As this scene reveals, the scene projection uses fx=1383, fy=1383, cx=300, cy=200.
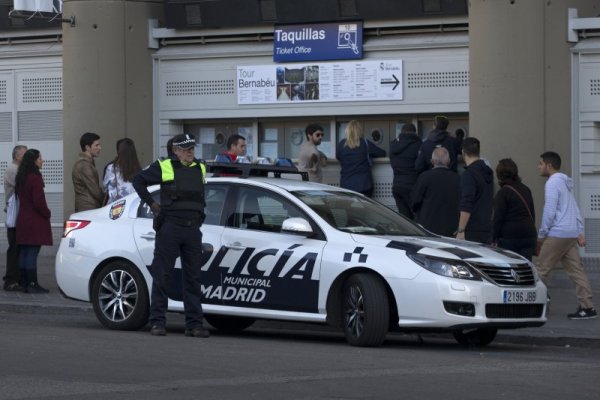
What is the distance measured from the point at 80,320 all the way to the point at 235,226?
9.52 feet

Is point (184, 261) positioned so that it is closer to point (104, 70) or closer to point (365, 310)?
point (365, 310)

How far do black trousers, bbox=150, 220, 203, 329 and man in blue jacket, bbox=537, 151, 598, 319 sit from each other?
3.82 metres

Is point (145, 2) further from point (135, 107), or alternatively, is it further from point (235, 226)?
point (235, 226)

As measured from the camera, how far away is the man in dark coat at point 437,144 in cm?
1788

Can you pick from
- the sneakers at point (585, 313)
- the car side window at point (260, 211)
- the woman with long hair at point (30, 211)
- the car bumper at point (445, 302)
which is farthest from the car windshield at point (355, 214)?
the woman with long hair at point (30, 211)

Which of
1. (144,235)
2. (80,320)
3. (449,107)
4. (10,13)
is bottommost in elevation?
(80,320)

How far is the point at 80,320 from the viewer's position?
14859 mm

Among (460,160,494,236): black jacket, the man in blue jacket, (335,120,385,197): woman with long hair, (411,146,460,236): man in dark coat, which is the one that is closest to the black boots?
(335,120,385,197): woman with long hair

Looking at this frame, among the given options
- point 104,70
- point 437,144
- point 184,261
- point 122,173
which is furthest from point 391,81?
point 184,261

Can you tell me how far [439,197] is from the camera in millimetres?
15047

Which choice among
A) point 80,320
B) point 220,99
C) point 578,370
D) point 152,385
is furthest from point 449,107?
point 152,385

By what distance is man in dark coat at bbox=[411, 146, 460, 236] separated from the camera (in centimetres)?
1505

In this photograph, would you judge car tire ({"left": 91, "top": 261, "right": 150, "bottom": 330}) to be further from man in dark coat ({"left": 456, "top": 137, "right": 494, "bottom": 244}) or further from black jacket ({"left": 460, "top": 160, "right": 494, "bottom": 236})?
black jacket ({"left": 460, "top": 160, "right": 494, "bottom": 236})

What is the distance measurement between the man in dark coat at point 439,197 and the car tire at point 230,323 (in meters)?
2.56
